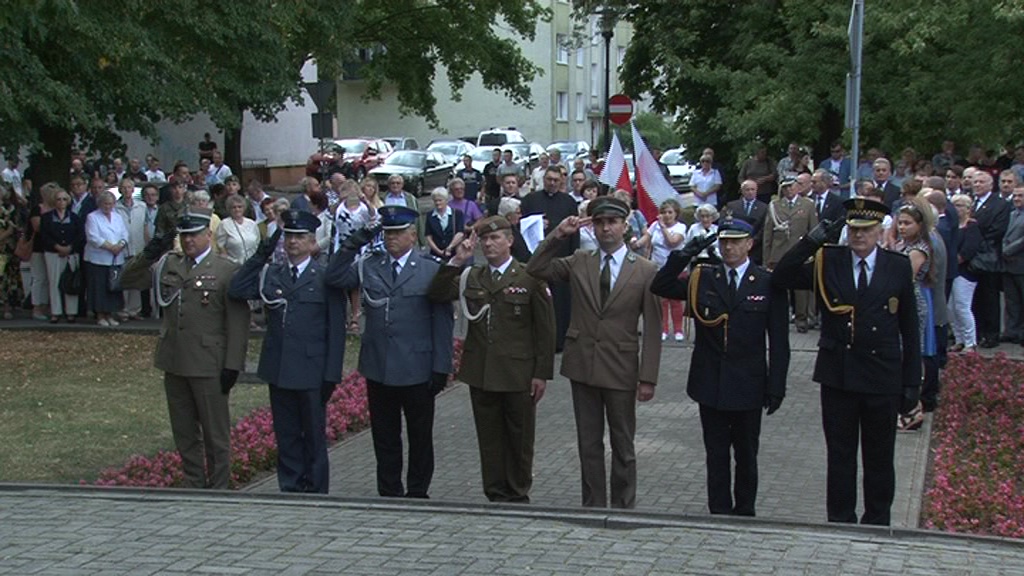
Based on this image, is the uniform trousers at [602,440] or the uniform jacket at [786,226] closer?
the uniform trousers at [602,440]

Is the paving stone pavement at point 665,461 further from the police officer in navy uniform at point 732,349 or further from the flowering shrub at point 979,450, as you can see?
the police officer in navy uniform at point 732,349

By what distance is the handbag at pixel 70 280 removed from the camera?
61.4ft

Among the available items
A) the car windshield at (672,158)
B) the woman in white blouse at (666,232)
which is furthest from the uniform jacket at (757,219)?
the car windshield at (672,158)

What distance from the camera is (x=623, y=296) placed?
8922mm

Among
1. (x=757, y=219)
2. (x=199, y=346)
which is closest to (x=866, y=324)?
(x=199, y=346)

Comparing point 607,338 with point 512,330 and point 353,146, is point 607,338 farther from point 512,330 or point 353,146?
point 353,146

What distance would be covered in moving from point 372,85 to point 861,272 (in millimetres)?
35296

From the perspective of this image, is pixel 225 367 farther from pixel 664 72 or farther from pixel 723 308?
pixel 664 72

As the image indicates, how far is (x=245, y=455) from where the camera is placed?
10.8 metres

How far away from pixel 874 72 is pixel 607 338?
1652cm

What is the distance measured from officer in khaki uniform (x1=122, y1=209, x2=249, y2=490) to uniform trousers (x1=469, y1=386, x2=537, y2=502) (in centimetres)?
170

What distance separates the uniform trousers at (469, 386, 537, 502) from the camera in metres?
9.34

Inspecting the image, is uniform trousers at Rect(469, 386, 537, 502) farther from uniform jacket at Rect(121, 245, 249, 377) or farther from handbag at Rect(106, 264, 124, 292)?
handbag at Rect(106, 264, 124, 292)

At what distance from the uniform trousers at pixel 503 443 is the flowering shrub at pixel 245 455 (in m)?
1.42
